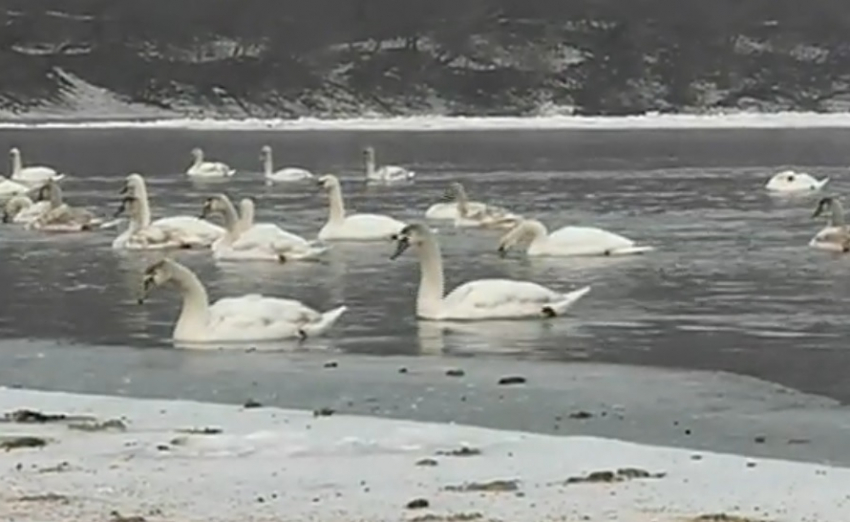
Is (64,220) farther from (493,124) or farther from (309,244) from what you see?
(493,124)

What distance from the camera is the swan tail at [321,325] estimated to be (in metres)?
14.7

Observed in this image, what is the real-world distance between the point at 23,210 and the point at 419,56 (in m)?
84.1

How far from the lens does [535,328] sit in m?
15.3

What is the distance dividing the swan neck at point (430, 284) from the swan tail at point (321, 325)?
94cm

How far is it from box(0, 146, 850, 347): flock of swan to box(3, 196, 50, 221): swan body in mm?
20

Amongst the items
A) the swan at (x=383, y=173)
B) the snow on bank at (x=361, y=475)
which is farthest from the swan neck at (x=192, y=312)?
the swan at (x=383, y=173)

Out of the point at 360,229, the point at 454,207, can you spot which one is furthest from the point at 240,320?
the point at 454,207

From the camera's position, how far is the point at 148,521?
8.20m

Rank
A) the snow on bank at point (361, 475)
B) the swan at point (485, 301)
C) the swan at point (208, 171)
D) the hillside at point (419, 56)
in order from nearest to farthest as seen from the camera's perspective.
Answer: the snow on bank at point (361, 475), the swan at point (485, 301), the swan at point (208, 171), the hillside at point (419, 56)

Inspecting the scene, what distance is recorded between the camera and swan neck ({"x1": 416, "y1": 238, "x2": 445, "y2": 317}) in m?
15.8

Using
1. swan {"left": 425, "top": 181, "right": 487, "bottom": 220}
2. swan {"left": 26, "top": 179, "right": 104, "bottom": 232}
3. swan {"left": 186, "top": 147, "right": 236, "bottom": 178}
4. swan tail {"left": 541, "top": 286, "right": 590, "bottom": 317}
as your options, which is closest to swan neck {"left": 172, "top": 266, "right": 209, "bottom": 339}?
swan tail {"left": 541, "top": 286, "right": 590, "bottom": 317}

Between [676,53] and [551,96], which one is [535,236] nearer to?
[551,96]

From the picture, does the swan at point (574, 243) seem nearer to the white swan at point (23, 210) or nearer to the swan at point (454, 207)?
the swan at point (454, 207)

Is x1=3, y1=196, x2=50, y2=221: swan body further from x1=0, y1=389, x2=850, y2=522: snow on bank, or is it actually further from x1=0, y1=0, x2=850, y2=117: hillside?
x1=0, y1=0, x2=850, y2=117: hillside
